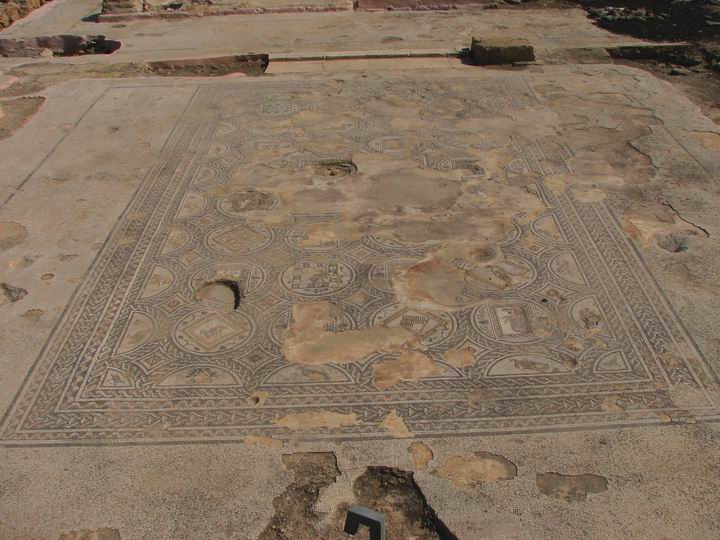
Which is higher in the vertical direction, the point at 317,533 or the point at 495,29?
the point at 495,29

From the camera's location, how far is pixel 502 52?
20.5 feet

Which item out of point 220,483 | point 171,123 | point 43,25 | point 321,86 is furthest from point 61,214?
point 43,25

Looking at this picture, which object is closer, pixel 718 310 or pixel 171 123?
pixel 718 310

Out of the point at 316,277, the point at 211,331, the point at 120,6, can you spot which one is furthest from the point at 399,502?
the point at 120,6

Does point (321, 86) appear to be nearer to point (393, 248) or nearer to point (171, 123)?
point (171, 123)

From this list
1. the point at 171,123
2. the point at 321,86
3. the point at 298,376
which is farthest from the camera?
the point at 321,86

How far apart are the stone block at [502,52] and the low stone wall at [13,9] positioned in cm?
563

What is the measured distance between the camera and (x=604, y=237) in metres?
3.62

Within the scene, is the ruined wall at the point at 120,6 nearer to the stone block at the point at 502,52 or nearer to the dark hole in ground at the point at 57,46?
the dark hole in ground at the point at 57,46

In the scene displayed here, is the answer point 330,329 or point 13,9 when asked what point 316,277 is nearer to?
point 330,329

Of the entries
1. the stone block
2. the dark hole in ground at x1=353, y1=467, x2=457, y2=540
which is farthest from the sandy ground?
the stone block

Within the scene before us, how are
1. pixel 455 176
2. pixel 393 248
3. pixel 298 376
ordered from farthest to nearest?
1. pixel 455 176
2. pixel 393 248
3. pixel 298 376

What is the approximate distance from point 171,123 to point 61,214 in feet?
4.99

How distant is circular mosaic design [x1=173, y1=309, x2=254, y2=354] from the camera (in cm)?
291
